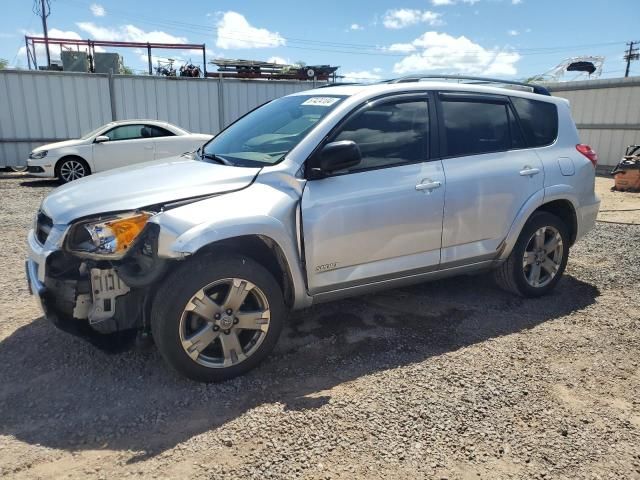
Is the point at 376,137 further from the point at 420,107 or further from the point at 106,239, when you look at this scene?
the point at 106,239

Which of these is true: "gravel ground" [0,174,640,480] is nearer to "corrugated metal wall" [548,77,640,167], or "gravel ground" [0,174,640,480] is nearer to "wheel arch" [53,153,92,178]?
"wheel arch" [53,153,92,178]

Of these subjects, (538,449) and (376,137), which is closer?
(538,449)

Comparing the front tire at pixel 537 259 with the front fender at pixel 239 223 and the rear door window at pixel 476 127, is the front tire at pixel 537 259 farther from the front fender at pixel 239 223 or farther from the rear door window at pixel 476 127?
the front fender at pixel 239 223

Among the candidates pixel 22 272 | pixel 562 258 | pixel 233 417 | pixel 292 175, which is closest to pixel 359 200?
pixel 292 175

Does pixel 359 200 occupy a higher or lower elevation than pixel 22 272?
higher

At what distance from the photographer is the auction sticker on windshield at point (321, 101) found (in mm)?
3713

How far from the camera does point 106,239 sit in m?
2.89

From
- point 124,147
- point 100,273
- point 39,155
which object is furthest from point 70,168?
point 100,273

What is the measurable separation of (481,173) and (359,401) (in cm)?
204

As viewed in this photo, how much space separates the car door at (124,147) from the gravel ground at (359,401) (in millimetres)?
7672

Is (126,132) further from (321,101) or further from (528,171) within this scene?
(528,171)

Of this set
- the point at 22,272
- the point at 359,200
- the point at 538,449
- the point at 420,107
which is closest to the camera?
the point at 538,449

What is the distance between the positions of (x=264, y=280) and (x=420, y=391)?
1.15m

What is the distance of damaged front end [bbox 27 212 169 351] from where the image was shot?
2.88 m
